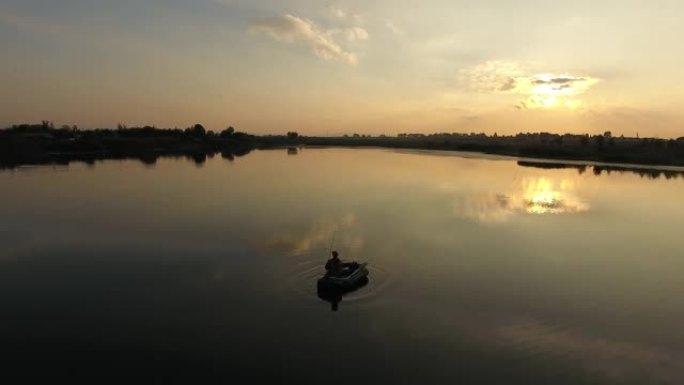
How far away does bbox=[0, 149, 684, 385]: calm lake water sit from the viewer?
15.8m

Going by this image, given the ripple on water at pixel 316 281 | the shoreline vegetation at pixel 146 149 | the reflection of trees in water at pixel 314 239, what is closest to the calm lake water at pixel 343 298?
the ripple on water at pixel 316 281

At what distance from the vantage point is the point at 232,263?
26484mm

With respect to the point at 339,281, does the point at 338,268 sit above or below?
above

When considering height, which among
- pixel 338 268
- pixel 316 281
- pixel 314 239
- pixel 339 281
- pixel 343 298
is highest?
pixel 338 268

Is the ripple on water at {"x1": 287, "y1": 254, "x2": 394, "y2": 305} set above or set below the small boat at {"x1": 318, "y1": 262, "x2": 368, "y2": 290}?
below

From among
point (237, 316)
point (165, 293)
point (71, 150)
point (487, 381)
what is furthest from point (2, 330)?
point (71, 150)

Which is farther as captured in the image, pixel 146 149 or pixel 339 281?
pixel 146 149

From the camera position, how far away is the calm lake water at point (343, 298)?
15.8 meters

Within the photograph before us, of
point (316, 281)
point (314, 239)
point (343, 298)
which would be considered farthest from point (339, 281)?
point (314, 239)

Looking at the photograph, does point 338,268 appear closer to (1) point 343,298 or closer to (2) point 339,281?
(2) point 339,281

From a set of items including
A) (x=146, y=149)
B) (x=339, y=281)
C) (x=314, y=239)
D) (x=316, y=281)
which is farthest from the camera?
(x=146, y=149)

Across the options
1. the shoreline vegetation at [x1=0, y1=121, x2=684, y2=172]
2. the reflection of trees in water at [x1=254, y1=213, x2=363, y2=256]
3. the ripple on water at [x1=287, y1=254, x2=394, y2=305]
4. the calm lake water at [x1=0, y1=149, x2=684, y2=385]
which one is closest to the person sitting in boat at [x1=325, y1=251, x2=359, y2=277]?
the ripple on water at [x1=287, y1=254, x2=394, y2=305]

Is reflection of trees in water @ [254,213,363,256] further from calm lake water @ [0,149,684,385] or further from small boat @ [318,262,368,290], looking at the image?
small boat @ [318,262,368,290]

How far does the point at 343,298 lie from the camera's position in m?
21.4
